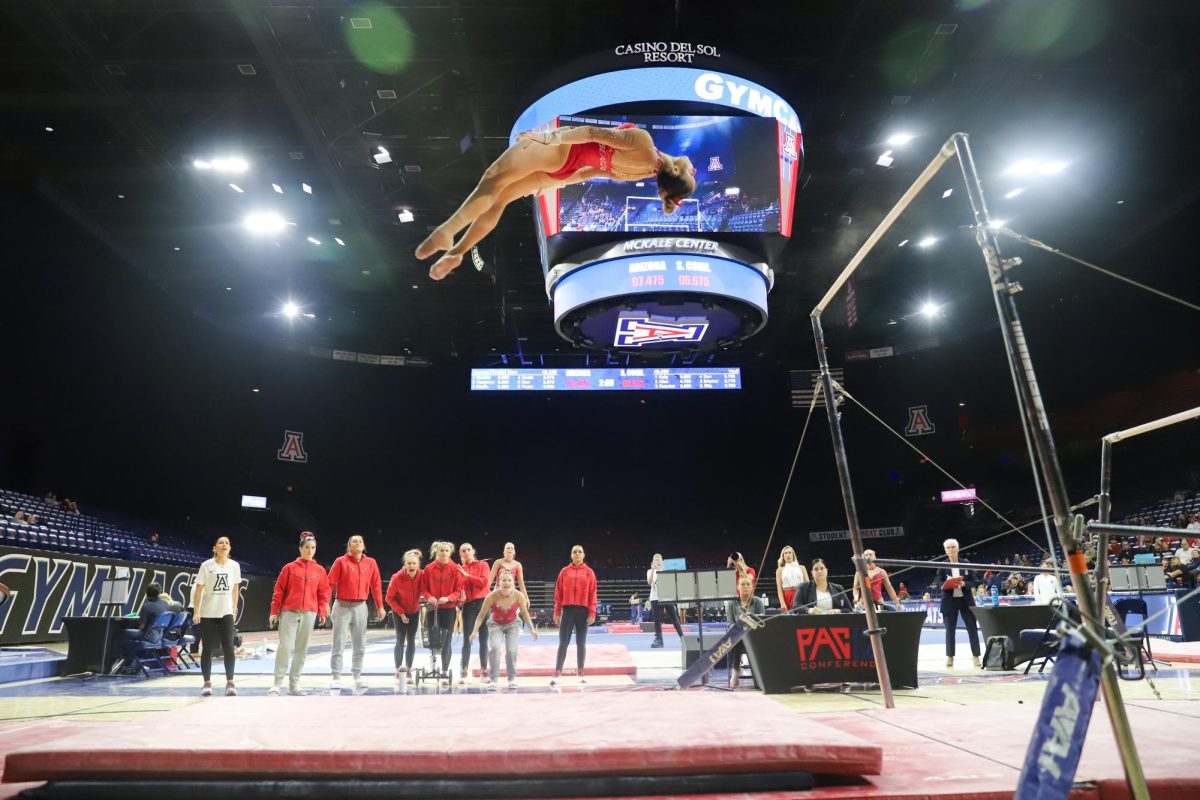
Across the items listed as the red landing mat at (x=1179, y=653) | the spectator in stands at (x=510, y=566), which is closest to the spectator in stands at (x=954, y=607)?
the red landing mat at (x=1179, y=653)

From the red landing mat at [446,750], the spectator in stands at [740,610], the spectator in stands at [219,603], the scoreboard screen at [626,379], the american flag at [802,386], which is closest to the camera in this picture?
the red landing mat at [446,750]

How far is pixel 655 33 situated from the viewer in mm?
11086

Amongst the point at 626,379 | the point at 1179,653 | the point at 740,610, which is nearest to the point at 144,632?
the point at 740,610

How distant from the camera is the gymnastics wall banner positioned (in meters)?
10.6

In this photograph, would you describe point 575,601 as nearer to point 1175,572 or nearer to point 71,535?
point 1175,572

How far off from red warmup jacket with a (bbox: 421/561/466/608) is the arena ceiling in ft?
26.0

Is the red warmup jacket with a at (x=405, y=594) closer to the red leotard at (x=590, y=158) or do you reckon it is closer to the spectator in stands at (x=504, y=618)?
the spectator in stands at (x=504, y=618)

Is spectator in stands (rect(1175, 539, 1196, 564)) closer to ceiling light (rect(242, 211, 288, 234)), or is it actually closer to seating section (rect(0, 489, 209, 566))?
ceiling light (rect(242, 211, 288, 234))

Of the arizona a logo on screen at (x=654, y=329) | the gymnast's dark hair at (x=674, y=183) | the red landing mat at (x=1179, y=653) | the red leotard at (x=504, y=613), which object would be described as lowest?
the red landing mat at (x=1179, y=653)

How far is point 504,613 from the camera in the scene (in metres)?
8.17

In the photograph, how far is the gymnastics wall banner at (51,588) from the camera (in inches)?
419

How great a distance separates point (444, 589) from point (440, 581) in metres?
0.11

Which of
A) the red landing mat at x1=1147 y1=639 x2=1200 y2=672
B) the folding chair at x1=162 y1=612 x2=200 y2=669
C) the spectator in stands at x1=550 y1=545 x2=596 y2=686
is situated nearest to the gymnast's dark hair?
the spectator in stands at x1=550 y1=545 x2=596 y2=686

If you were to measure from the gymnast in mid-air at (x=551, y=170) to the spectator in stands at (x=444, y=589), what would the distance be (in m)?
3.90
